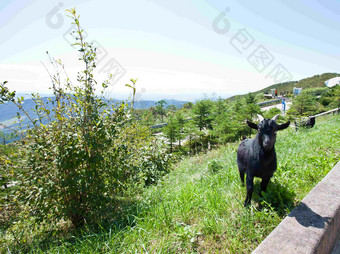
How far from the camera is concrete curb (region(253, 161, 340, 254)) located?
1.42 m

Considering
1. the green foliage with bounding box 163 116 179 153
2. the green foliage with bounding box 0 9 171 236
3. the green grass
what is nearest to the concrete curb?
the green grass

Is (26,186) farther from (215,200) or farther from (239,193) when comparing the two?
(239,193)

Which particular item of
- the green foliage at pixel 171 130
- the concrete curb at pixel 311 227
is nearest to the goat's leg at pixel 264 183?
the concrete curb at pixel 311 227

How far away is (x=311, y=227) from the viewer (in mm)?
1602

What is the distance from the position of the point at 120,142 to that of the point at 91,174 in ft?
2.10

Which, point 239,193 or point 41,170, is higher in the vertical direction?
point 41,170

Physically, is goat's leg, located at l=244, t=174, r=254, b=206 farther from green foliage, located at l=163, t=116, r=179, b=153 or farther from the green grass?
green foliage, located at l=163, t=116, r=179, b=153

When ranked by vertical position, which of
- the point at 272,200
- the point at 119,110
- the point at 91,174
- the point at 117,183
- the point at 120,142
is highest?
the point at 119,110

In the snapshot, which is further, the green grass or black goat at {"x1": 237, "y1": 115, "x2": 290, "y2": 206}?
black goat at {"x1": 237, "y1": 115, "x2": 290, "y2": 206}

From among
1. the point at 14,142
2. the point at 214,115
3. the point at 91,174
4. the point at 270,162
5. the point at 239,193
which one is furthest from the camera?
the point at 214,115

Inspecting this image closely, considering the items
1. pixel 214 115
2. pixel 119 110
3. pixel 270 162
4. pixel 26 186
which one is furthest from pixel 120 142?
pixel 214 115

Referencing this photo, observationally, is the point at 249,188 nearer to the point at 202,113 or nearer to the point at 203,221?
the point at 203,221

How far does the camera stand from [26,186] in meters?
2.44

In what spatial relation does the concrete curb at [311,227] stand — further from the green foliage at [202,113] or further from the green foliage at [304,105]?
the green foliage at [304,105]
